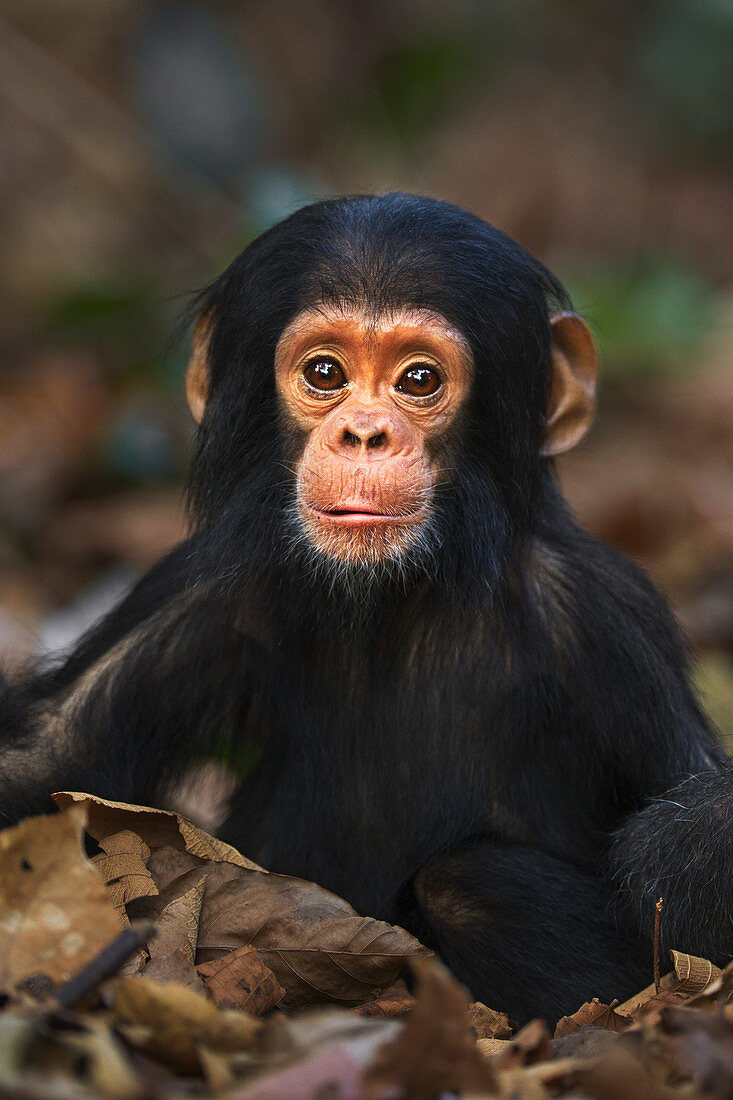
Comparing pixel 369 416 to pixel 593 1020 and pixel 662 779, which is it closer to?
pixel 662 779

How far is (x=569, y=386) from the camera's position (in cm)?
455

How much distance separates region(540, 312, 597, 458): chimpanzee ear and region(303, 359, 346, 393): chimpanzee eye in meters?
0.77

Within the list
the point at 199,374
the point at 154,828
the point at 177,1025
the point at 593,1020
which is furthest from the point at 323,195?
the point at 177,1025

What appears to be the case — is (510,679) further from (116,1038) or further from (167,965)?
(116,1038)

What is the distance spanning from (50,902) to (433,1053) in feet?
Result: 3.15

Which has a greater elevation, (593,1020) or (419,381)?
(419,381)

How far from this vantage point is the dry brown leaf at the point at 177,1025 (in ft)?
8.52

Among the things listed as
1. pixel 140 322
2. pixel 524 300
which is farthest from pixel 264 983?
pixel 140 322

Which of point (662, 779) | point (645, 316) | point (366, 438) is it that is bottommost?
point (662, 779)

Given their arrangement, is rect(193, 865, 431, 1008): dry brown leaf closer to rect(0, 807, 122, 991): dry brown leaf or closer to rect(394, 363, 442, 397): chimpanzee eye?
rect(0, 807, 122, 991): dry brown leaf

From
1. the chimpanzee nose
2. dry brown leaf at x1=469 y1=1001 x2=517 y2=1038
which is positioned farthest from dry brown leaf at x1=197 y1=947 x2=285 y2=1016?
the chimpanzee nose

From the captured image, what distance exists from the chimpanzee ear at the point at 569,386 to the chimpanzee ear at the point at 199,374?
1183 mm

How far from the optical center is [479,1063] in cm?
250

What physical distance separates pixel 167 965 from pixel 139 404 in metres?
6.47
